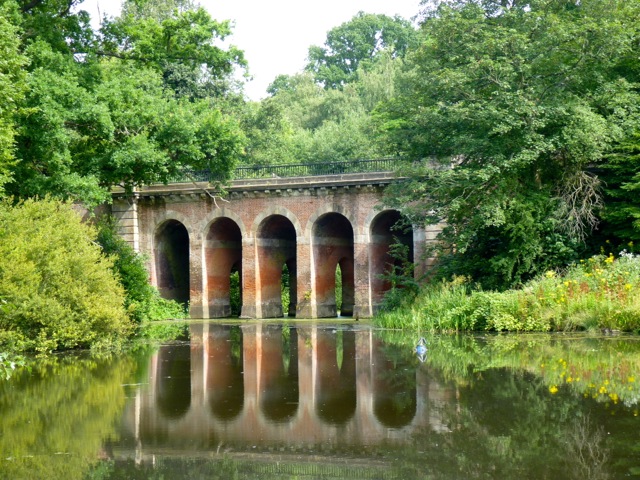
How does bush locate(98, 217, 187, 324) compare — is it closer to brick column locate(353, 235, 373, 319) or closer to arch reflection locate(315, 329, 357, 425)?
brick column locate(353, 235, 373, 319)

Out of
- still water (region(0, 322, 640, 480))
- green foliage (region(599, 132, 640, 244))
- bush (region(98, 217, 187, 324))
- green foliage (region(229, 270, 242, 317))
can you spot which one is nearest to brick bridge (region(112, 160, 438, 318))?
green foliage (region(229, 270, 242, 317))

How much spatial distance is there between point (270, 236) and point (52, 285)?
18.8 meters

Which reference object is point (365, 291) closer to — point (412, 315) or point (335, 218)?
point (335, 218)

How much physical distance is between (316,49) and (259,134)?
103ft

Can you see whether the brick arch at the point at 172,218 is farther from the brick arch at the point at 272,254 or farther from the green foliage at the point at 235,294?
the green foliage at the point at 235,294

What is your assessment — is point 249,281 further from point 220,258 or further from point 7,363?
point 7,363

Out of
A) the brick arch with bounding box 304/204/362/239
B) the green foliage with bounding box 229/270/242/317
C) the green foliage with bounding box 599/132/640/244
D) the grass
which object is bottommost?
the grass

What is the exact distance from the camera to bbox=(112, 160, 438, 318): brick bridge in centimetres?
3544

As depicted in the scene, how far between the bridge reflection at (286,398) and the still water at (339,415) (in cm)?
3

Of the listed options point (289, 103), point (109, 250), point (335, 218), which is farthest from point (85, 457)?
point (289, 103)

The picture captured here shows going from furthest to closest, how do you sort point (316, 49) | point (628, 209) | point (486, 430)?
point (316, 49), point (628, 209), point (486, 430)

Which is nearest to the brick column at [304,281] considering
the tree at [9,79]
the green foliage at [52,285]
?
the green foliage at [52,285]

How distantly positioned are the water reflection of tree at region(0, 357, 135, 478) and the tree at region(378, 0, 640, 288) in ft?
37.1

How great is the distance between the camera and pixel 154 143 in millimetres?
26453
